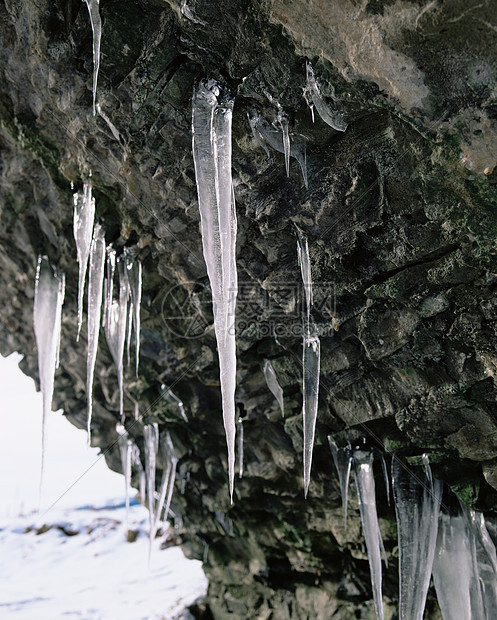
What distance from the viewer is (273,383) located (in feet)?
11.5

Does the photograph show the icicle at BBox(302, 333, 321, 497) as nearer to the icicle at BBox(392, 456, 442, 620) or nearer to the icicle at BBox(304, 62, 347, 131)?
the icicle at BBox(392, 456, 442, 620)

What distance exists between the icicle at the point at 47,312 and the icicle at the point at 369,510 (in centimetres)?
229

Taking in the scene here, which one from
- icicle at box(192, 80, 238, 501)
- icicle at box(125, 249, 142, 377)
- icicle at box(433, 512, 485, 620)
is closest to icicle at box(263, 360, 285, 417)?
icicle at box(125, 249, 142, 377)

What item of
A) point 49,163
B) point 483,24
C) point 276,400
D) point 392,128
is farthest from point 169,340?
point 483,24

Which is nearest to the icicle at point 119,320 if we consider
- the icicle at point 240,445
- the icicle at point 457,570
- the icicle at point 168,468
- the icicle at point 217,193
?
the icicle at point 240,445

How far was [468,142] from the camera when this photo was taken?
186 cm

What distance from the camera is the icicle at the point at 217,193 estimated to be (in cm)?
224

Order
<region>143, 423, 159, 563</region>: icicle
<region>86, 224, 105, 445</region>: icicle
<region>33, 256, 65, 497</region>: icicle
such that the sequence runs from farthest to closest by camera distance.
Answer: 1. <region>143, 423, 159, 563</region>: icicle
2. <region>33, 256, 65, 497</region>: icicle
3. <region>86, 224, 105, 445</region>: icicle

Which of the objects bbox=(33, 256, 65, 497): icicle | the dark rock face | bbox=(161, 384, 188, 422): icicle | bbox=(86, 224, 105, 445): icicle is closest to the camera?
the dark rock face

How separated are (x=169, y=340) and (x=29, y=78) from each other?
188 centimetres

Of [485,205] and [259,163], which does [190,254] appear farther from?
[485,205]

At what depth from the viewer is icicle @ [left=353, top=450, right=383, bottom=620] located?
3.46 m

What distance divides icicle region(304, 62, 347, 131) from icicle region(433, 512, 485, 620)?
2.48 metres

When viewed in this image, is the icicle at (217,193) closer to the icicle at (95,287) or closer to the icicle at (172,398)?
the icicle at (95,287)
